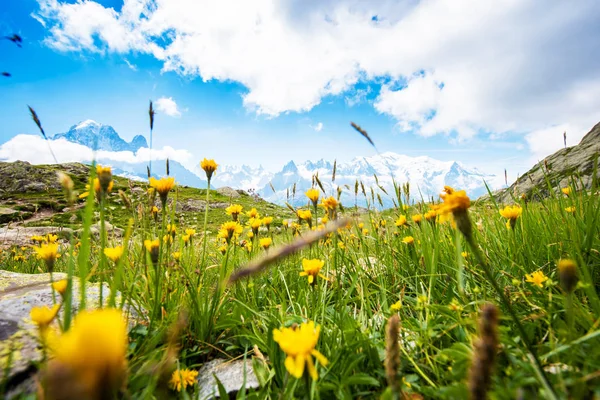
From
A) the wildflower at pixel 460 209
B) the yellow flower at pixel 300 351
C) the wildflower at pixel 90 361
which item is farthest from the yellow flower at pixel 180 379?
the wildflower at pixel 460 209

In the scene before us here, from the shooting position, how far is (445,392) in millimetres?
1005

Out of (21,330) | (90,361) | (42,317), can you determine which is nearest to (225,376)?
(42,317)

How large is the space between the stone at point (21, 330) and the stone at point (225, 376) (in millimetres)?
610

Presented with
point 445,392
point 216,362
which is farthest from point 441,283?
point 216,362

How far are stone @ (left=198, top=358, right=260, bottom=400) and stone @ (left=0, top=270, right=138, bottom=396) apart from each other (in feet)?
2.00

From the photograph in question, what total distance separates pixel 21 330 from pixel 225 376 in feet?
3.73

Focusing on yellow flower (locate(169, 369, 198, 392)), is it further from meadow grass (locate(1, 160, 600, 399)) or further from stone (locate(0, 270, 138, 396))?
stone (locate(0, 270, 138, 396))

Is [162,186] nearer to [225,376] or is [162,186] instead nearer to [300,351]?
[225,376]

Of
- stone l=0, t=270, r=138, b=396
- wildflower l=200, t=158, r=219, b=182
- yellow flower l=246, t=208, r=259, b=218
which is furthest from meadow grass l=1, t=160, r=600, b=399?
wildflower l=200, t=158, r=219, b=182

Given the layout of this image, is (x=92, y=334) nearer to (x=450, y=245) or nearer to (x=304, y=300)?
(x=304, y=300)

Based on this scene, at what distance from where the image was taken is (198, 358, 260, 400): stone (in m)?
1.56

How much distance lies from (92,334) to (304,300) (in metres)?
2.12

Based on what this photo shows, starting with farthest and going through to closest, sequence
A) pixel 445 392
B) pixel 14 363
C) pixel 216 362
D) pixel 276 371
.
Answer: pixel 216 362 → pixel 276 371 → pixel 14 363 → pixel 445 392

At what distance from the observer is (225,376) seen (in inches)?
66.8
